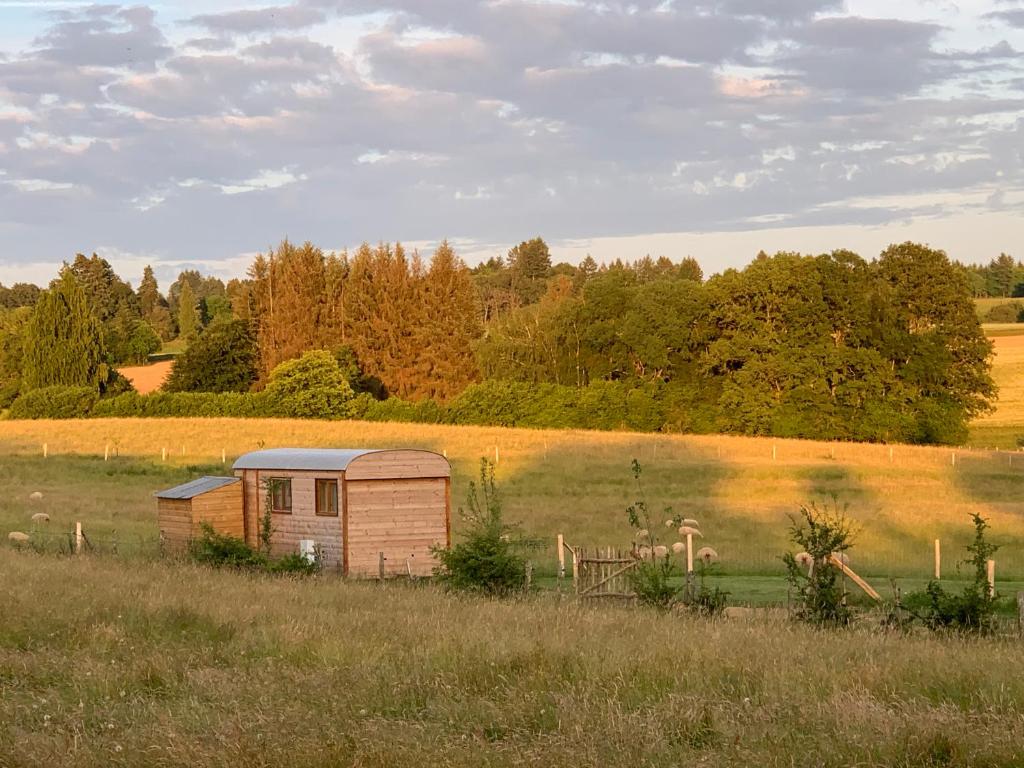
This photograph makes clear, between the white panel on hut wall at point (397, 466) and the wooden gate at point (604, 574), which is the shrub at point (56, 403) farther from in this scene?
the wooden gate at point (604, 574)

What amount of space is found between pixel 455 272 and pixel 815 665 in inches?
3726

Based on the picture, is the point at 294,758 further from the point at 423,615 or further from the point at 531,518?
the point at 531,518

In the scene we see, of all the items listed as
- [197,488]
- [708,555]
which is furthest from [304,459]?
[708,555]

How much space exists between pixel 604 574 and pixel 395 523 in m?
6.53

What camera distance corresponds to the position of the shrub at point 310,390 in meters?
87.3

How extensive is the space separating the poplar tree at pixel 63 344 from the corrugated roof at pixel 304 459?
229ft

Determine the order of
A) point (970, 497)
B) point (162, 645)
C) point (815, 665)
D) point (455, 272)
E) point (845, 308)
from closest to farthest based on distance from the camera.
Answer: point (815, 665) < point (162, 645) < point (970, 497) < point (845, 308) < point (455, 272)

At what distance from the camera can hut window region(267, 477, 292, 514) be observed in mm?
28469

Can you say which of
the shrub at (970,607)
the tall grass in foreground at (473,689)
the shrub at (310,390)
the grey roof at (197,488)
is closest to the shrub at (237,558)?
the grey roof at (197,488)

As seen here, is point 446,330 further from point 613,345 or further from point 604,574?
point 604,574

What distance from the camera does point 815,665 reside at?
1091 cm

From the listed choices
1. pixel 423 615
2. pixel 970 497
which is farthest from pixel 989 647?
pixel 970 497

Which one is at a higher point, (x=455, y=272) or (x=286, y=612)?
(x=455, y=272)

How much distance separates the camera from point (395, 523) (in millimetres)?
27516
